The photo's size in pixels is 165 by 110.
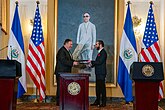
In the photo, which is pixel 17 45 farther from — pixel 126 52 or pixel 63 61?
pixel 126 52

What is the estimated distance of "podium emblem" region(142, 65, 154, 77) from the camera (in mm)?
4965

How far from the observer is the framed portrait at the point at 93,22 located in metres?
8.59

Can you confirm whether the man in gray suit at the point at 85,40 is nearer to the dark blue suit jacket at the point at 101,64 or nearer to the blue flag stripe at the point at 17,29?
the dark blue suit jacket at the point at 101,64

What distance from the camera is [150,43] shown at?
26.5 feet

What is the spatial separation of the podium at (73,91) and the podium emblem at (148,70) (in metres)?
1.19

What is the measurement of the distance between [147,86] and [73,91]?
144cm

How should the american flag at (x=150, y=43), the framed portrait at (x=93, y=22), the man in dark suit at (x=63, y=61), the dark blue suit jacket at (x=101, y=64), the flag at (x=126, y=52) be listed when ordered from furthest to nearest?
the framed portrait at (x=93, y=22)
the flag at (x=126, y=52)
the american flag at (x=150, y=43)
the dark blue suit jacket at (x=101, y=64)
the man in dark suit at (x=63, y=61)

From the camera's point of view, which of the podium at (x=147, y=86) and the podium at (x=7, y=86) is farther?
the podium at (x=147, y=86)

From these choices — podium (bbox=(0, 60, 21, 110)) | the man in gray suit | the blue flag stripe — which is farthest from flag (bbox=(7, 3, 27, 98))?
podium (bbox=(0, 60, 21, 110))

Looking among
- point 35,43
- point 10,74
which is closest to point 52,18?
point 35,43

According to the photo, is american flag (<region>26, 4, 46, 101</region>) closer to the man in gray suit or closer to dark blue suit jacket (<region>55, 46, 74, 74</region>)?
dark blue suit jacket (<region>55, 46, 74, 74</region>)

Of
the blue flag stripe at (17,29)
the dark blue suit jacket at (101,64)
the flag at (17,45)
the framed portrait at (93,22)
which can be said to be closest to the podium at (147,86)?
the dark blue suit jacket at (101,64)

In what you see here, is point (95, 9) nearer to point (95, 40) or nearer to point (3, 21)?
point (95, 40)

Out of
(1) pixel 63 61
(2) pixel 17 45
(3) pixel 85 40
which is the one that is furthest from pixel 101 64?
(2) pixel 17 45
